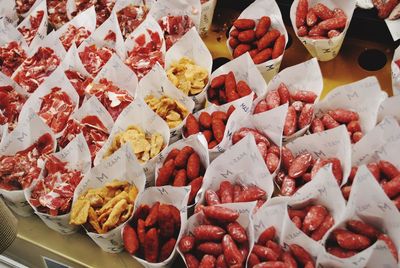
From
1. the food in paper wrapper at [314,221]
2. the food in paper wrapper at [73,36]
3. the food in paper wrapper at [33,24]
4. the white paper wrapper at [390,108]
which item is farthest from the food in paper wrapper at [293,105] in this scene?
the food in paper wrapper at [33,24]

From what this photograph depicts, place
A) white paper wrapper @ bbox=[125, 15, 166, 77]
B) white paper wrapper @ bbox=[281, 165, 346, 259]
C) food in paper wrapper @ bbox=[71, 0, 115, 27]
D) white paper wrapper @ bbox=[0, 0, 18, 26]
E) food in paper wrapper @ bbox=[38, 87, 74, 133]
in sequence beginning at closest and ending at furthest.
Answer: white paper wrapper @ bbox=[281, 165, 346, 259] → food in paper wrapper @ bbox=[38, 87, 74, 133] → white paper wrapper @ bbox=[125, 15, 166, 77] → food in paper wrapper @ bbox=[71, 0, 115, 27] → white paper wrapper @ bbox=[0, 0, 18, 26]

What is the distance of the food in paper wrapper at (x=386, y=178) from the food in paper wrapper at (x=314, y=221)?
0.10 meters

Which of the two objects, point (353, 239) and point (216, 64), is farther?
point (216, 64)

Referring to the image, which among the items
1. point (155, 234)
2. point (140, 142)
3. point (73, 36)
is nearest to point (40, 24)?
point (73, 36)

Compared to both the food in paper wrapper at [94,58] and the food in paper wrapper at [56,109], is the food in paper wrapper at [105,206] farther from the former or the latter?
the food in paper wrapper at [94,58]

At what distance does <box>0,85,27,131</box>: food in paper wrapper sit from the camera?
213 cm

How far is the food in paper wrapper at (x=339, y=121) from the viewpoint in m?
1.78

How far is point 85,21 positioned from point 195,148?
92 centimetres

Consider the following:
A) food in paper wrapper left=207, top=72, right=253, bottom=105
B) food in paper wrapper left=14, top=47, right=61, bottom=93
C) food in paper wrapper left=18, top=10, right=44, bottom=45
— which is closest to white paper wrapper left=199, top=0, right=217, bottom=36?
food in paper wrapper left=207, top=72, right=253, bottom=105

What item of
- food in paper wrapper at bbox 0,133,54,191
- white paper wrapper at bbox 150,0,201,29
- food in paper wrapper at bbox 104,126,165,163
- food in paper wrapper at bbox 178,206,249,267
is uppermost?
white paper wrapper at bbox 150,0,201,29

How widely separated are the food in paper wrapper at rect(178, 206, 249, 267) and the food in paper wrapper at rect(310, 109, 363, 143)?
46cm

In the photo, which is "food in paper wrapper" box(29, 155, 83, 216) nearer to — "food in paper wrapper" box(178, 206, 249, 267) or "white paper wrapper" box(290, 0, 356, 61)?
"food in paper wrapper" box(178, 206, 249, 267)

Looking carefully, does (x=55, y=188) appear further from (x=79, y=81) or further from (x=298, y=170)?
(x=298, y=170)

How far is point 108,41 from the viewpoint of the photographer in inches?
90.6
